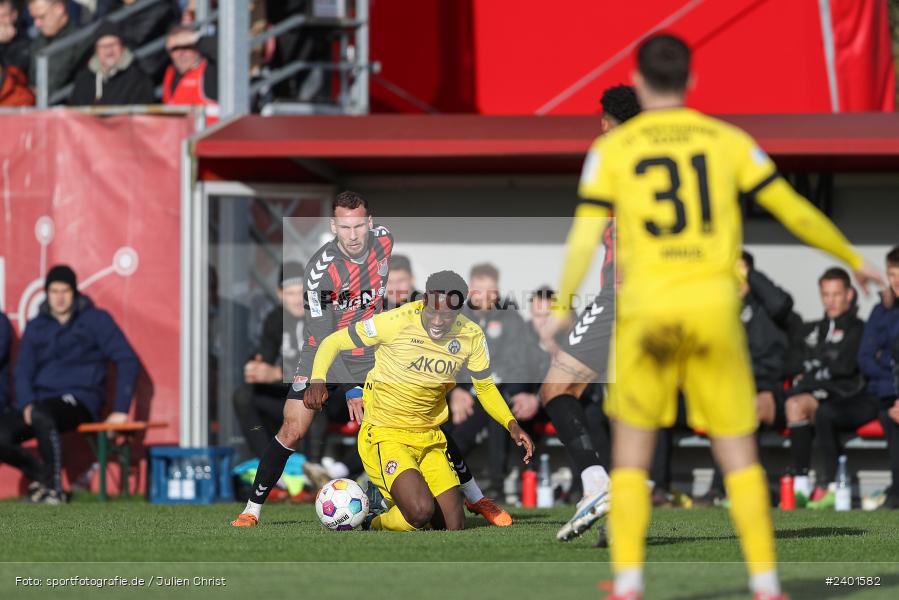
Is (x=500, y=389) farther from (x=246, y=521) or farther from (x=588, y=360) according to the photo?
(x=588, y=360)

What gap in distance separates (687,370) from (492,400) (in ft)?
11.9

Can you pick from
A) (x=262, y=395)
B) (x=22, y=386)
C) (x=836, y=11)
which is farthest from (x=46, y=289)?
(x=836, y=11)

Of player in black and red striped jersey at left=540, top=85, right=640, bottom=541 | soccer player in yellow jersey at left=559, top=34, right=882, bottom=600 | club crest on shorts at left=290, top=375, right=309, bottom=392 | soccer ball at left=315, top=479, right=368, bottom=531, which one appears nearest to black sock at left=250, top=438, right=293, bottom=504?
club crest on shorts at left=290, top=375, right=309, bottom=392

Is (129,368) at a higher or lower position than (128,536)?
higher

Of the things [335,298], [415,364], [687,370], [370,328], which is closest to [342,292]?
[335,298]

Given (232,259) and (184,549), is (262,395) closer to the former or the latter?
(232,259)

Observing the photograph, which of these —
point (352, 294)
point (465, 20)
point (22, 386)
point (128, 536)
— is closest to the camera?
point (128, 536)

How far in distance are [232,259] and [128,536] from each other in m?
5.19

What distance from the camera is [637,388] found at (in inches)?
203

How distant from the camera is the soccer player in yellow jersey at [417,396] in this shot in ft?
28.1

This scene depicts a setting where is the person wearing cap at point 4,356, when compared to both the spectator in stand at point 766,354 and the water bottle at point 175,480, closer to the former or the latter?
the water bottle at point 175,480

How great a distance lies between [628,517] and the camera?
200 inches

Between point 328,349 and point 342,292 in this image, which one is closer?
point 328,349

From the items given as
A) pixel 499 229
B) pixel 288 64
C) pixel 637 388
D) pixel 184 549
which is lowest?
pixel 184 549
